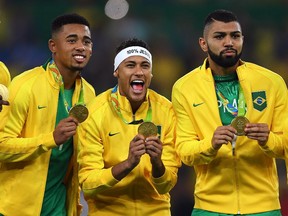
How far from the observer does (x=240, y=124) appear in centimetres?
404

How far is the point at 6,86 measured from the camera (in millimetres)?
4531

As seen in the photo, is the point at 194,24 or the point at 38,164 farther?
the point at 194,24

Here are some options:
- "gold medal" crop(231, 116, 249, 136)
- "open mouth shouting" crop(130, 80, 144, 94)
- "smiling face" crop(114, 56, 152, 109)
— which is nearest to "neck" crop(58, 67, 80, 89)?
"smiling face" crop(114, 56, 152, 109)

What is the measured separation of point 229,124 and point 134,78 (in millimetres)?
643

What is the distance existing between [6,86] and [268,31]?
435 centimetres

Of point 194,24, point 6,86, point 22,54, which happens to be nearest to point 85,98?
point 6,86

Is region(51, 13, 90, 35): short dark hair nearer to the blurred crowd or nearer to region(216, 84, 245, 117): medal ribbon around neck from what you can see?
region(216, 84, 245, 117): medal ribbon around neck

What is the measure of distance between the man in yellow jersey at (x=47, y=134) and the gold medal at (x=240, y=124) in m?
0.89

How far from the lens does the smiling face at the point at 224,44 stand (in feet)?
14.5

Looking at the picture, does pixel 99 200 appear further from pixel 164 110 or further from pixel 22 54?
pixel 22 54

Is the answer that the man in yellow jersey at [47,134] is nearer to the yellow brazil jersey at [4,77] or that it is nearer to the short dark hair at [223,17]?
the yellow brazil jersey at [4,77]

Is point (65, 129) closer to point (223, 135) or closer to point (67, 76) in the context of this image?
point (67, 76)

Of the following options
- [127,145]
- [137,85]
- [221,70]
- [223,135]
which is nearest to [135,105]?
[137,85]

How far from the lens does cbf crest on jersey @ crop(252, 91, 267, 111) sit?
4350 millimetres
